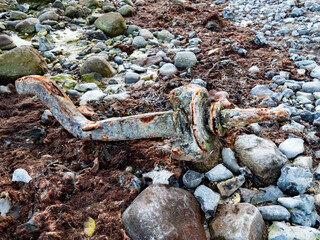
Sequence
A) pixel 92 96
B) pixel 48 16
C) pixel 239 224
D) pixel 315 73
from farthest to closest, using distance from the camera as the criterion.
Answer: pixel 48 16 → pixel 315 73 → pixel 92 96 → pixel 239 224

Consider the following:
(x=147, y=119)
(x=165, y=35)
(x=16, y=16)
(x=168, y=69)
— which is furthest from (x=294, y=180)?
(x=16, y=16)

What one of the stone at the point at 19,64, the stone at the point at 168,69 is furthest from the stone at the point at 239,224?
the stone at the point at 19,64

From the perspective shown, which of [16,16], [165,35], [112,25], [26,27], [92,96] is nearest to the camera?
[92,96]

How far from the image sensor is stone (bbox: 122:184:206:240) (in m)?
1.52

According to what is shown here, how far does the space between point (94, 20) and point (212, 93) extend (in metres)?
4.21

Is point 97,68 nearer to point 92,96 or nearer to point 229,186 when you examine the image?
point 92,96

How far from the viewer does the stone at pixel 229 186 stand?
1.87m

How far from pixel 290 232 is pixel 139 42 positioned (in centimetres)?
404

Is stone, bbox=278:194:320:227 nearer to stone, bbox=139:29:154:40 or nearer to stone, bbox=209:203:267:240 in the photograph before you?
stone, bbox=209:203:267:240

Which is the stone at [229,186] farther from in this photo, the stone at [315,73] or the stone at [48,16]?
the stone at [48,16]

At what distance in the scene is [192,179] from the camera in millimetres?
1913

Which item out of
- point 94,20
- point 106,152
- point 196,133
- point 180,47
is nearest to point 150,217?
point 196,133

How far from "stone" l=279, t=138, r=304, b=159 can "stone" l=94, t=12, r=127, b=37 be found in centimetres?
418

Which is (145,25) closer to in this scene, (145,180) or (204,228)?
(145,180)
